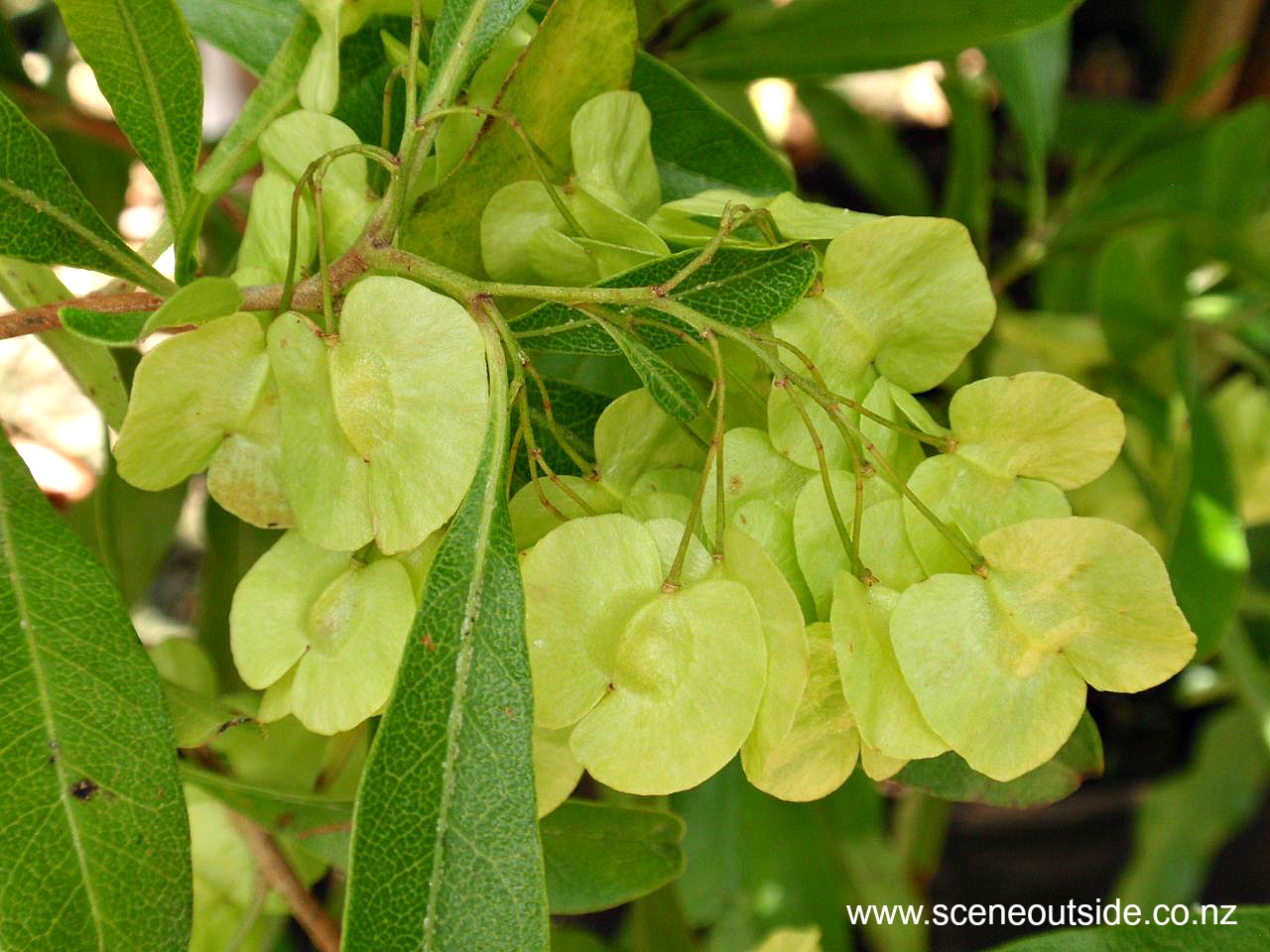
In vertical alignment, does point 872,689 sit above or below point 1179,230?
above

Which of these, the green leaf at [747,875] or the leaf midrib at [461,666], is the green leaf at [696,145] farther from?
the green leaf at [747,875]

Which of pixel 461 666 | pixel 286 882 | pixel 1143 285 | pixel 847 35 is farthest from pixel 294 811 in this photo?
pixel 1143 285

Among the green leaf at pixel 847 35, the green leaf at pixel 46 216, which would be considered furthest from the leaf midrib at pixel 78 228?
the green leaf at pixel 847 35

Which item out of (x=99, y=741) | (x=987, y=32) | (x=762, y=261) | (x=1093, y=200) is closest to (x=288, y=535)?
(x=99, y=741)

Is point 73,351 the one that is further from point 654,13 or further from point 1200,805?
point 1200,805

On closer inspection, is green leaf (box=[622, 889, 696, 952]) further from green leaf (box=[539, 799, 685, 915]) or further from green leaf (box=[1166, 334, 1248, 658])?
green leaf (box=[1166, 334, 1248, 658])

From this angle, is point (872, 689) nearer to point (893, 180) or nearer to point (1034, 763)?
point (1034, 763)
